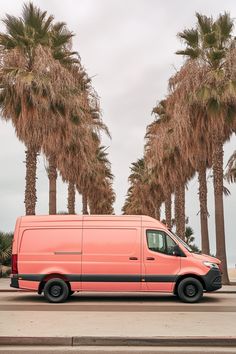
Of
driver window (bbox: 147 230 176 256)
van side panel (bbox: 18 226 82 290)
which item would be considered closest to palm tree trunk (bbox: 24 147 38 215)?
van side panel (bbox: 18 226 82 290)

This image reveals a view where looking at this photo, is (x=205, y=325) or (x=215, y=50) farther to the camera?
(x=215, y=50)

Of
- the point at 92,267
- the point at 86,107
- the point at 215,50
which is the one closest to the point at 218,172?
the point at 215,50

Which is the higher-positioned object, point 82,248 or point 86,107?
point 86,107

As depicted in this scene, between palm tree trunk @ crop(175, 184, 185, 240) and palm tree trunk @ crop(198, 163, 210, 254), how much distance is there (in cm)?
305

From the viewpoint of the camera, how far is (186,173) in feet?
112

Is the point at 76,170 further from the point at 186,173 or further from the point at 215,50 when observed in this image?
the point at 215,50

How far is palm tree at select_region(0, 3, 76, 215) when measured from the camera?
72.3ft

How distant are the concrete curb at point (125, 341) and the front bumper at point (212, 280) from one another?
6.24 meters

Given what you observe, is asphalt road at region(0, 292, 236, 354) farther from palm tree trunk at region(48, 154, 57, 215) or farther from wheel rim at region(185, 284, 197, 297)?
palm tree trunk at region(48, 154, 57, 215)

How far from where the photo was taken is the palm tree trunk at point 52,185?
25756 millimetres

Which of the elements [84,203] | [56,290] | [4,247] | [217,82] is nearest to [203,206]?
[217,82]

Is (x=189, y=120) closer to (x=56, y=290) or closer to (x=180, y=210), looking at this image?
(x=180, y=210)

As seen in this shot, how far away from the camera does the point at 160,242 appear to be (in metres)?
15.0

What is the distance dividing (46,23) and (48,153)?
19.9 feet
